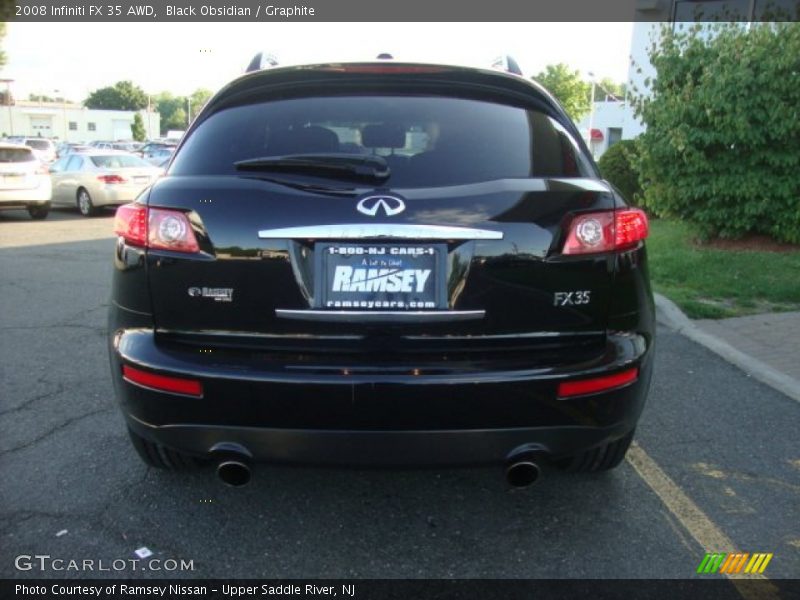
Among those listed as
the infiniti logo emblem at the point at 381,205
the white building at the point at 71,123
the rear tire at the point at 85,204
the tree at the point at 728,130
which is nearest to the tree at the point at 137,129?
the white building at the point at 71,123

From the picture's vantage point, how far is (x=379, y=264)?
229 centimetres

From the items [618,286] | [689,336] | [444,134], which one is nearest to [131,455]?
[444,134]

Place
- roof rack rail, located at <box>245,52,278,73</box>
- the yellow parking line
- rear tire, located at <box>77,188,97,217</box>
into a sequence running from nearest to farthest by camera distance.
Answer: the yellow parking line
roof rack rail, located at <box>245,52,278,73</box>
rear tire, located at <box>77,188,97,217</box>

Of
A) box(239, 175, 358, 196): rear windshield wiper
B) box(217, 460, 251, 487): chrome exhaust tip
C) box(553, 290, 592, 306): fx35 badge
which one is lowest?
box(217, 460, 251, 487): chrome exhaust tip

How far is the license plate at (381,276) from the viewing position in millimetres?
2293

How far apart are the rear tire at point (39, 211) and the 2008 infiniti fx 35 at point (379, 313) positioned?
15024mm

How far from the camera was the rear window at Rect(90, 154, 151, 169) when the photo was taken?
56.0ft

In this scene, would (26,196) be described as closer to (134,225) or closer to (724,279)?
(724,279)

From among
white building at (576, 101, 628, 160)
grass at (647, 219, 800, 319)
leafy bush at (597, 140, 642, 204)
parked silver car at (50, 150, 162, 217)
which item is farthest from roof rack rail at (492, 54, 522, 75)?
white building at (576, 101, 628, 160)

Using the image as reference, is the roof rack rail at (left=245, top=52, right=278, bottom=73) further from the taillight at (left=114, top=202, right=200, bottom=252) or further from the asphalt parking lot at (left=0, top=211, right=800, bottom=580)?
the asphalt parking lot at (left=0, top=211, right=800, bottom=580)

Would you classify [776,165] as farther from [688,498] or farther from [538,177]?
[538,177]

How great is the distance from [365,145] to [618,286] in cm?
116

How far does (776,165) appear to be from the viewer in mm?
8766

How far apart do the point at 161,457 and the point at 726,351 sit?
434cm
